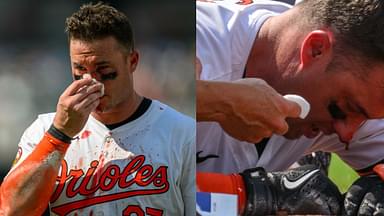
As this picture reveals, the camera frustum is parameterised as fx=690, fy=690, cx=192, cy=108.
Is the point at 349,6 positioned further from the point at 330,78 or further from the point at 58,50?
the point at 58,50

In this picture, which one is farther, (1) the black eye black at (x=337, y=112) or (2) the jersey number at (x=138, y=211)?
(2) the jersey number at (x=138, y=211)

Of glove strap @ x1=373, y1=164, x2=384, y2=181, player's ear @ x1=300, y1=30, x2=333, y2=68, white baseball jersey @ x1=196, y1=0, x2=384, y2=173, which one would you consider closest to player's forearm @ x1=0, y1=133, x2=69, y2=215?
white baseball jersey @ x1=196, y1=0, x2=384, y2=173

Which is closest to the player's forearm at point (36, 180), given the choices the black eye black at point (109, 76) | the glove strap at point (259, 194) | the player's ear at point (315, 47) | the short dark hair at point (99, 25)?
the black eye black at point (109, 76)

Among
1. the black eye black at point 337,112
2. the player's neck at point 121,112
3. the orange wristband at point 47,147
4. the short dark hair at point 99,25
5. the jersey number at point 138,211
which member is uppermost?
the short dark hair at point 99,25

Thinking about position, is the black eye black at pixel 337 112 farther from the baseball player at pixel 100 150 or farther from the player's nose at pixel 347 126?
the baseball player at pixel 100 150

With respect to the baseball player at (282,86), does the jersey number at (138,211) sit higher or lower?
lower
